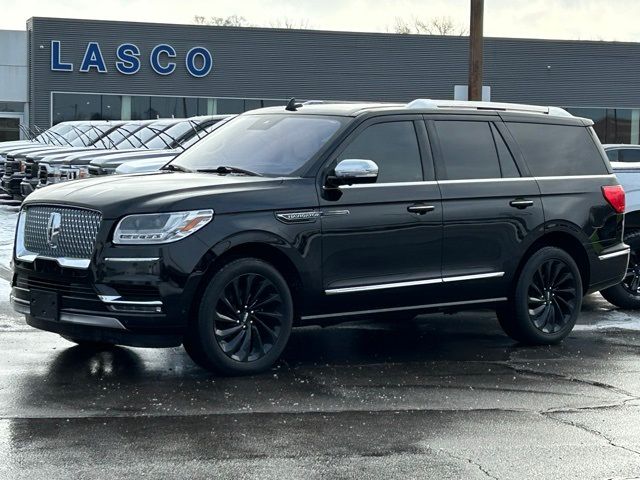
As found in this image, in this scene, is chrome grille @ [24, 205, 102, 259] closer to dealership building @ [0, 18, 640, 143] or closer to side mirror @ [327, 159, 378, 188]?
side mirror @ [327, 159, 378, 188]

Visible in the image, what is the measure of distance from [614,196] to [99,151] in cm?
1219

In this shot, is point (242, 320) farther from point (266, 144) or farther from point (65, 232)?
point (266, 144)

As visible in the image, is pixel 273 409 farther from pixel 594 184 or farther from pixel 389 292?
pixel 594 184

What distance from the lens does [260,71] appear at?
48.2 metres

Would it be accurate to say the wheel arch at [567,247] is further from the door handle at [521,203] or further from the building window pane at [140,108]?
the building window pane at [140,108]

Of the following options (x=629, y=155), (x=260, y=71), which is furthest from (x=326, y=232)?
(x=260, y=71)

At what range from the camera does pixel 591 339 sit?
9.54 meters

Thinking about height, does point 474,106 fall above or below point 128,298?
above

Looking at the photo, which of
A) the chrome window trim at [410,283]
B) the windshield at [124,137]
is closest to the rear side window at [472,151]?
the chrome window trim at [410,283]

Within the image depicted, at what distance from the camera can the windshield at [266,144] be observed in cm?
795

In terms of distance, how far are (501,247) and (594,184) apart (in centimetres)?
122

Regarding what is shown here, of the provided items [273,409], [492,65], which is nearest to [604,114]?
[492,65]

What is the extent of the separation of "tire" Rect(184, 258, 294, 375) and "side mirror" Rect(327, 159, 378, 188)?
74cm

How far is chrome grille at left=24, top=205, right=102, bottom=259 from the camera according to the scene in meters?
7.14
